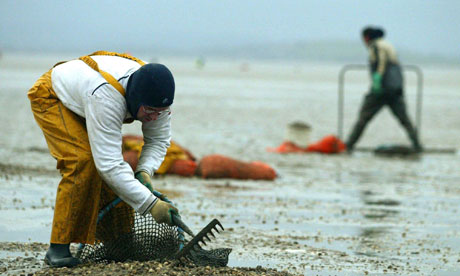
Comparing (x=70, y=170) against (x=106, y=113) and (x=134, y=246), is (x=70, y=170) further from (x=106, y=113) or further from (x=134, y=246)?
(x=134, y=246)

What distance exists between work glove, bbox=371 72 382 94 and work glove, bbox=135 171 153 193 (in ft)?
30.4

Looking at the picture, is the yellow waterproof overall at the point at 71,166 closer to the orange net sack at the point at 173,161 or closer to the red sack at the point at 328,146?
the orange net sack at the point at 173,161

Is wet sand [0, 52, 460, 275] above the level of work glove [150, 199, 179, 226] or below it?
below

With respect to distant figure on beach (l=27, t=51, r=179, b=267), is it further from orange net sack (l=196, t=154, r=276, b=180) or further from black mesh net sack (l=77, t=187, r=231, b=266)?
orange net sack (l=196, t=154, r=276, b=180)

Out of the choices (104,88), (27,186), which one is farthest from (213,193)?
(104,88)

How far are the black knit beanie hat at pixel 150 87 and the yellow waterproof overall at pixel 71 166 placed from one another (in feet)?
0.46

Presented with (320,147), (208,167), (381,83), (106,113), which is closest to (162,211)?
(106,113)

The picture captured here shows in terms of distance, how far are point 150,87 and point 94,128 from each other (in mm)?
418

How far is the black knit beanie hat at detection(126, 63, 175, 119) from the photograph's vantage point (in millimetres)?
4695

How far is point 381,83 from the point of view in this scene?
45.6ft

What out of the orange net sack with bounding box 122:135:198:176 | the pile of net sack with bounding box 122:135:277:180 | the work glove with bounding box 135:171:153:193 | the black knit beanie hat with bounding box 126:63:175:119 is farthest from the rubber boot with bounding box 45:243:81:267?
the pile of net sack with bounding box 122:135:277:180

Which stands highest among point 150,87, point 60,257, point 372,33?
point 372,33

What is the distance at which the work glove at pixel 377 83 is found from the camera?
13.9m

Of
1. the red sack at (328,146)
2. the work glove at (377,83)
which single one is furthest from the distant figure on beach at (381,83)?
the red sack at (328,146)
